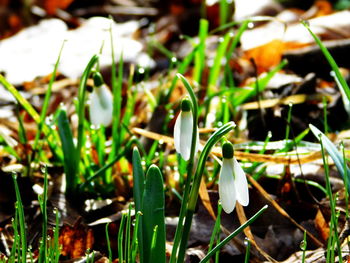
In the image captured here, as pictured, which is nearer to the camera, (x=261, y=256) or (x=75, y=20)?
(x=261, y=256)

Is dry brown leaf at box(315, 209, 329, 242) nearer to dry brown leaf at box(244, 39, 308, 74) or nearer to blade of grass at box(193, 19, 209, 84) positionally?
blade of grass at box(193, 19, 209, 84)

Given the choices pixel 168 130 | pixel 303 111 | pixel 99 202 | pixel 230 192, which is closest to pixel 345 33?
pixel 303 111

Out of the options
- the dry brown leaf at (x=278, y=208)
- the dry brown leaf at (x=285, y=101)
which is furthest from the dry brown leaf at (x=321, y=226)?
the dry brown leaf at (x=285, y=101)

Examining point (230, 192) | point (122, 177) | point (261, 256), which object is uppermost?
point (230, 192)

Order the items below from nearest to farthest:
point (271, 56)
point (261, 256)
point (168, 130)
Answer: point (261, 256) < point (168, 130) < point (271, 56)

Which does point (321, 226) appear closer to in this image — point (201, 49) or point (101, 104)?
point (101, 104)

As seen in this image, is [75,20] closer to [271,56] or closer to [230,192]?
[271,56]

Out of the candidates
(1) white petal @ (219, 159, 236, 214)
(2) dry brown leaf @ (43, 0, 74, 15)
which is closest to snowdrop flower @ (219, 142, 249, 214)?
(1) white petal @ (219, 159, 236, 214)
